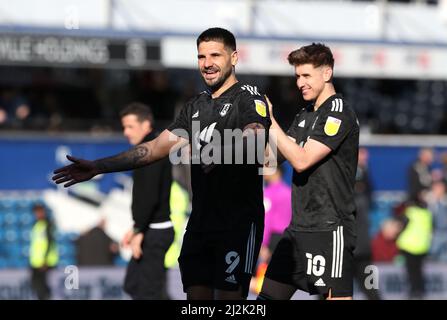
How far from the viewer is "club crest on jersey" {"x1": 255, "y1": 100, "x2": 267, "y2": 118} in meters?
6.30

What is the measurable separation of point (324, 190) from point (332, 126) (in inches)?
17.4

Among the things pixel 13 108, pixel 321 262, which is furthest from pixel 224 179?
pixel 13 108

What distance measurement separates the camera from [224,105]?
6504 mm

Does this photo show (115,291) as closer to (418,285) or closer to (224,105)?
(418,285)

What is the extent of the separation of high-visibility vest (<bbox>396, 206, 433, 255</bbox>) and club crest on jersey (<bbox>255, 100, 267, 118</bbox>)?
362 inches

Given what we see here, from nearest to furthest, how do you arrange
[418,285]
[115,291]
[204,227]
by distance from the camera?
1. [204,227]
2. [115,291]
3. [418,285]

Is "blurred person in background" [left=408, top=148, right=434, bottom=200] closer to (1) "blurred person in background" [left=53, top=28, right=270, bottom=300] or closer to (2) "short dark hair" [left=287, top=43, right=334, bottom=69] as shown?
(2) "short dark hair" [left=287, top=43, right=334, bottom=69]

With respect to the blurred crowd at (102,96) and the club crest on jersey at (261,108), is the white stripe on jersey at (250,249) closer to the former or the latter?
the club crest on jersey at (261,108)

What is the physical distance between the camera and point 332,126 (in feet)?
22.3

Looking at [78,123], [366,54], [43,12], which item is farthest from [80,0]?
[366,54]

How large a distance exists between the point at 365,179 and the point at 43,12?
21.6ft

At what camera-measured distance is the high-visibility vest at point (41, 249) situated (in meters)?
14.7

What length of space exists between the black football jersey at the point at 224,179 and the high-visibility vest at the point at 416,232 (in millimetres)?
8835

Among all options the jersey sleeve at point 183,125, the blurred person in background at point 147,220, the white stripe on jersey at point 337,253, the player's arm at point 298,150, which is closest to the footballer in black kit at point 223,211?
the jersey sleeve at point 183,125
